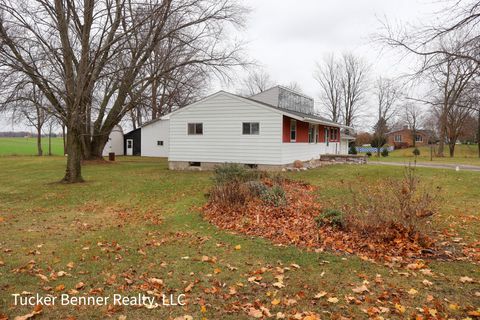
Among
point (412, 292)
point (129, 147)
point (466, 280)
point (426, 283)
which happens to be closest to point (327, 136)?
point (129, 147)

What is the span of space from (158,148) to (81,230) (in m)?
31.8

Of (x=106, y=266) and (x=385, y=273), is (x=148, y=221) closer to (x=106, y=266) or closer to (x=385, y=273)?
(x=106, y=266)

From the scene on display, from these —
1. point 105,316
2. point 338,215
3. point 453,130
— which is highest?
point 453,130

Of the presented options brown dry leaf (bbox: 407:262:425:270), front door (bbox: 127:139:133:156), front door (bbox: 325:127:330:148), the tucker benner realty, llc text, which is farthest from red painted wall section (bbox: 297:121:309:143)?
front door (bbox: 127:139:133:156)

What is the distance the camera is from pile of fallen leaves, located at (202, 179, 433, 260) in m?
5.91

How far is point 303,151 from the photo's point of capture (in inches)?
871

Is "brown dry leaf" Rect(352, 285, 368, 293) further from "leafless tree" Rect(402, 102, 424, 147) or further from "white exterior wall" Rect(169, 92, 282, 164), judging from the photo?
"leafless tree" Rect(402, 102, 424, 147)

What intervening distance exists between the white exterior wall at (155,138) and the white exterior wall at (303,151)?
18460 millimetres

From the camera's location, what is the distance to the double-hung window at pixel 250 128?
18703mm

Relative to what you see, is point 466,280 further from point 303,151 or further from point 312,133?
point 312,133

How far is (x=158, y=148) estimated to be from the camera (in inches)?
1527

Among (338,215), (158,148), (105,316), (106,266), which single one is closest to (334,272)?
(338,215)

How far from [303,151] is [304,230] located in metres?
15.4

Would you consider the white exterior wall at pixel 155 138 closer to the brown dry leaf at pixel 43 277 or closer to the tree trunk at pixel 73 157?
the tree trunk at pixel 73 157
